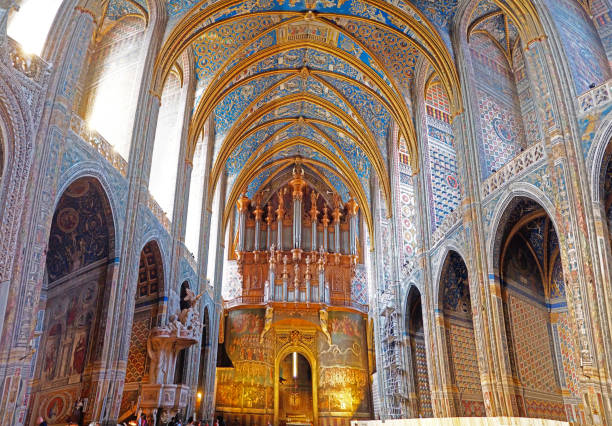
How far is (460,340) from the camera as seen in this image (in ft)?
51.1

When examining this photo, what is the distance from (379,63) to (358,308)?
42.0 ft

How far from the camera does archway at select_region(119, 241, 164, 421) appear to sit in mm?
13914

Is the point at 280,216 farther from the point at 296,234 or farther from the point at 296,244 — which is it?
the point at 296,244

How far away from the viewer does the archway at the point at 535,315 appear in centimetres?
1216

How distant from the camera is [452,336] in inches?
611

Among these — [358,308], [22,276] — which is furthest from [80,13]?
[358,308]

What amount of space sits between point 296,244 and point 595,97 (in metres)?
18.5

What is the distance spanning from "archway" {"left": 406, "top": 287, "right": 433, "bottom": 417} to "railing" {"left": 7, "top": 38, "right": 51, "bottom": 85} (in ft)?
45.9

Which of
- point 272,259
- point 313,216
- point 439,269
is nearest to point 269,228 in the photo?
point 272,259

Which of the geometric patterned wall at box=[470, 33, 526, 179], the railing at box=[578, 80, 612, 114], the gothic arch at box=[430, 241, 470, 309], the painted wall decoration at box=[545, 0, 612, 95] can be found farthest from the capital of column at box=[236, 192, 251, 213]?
the railing at box=[578, 80, 612, 114]

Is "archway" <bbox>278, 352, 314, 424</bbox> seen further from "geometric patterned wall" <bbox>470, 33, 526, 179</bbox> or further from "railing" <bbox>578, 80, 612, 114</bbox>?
"railing" <bbox>578, 80, 612, 114</bbox>

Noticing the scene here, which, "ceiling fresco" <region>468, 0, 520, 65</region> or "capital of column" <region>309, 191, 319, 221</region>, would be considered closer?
"ceiling fresco" <region>468, 0, 520, 65</region>

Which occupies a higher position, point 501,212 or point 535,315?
point 501,212

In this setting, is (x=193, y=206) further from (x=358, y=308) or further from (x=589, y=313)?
(x=589, y=313)
